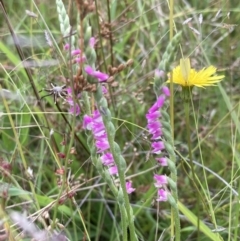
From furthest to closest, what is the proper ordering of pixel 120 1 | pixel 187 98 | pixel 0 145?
pixel 120 1 → pixel 0 145 → pixel 187 98

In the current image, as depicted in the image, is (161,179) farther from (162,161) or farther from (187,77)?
(187,77)

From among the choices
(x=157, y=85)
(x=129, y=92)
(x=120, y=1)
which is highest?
(x=157, y=85)

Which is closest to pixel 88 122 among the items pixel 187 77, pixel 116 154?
pixel 116 154

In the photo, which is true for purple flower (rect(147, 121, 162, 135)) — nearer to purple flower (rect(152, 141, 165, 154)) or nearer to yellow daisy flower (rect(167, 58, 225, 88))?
purple flower (rect(152, 141, 165, 154))

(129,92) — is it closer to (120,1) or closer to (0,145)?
(0,145)

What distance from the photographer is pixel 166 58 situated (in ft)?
1.75

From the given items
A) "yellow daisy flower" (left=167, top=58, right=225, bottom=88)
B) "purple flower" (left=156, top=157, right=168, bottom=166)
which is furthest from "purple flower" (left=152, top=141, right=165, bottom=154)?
"yellow daisy flower" (left=167, top=58, right=225, bottom=88)

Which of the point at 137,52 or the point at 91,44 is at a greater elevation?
the point at 91,44

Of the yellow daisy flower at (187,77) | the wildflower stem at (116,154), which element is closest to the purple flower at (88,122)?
the wildflower stem at (116,154)

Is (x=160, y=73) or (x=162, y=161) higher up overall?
(x=160, y=73)

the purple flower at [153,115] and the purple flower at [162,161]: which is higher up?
the purple flower at [153,115]

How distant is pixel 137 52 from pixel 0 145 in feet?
1.78

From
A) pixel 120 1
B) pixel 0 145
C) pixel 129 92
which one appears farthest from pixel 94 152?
pixel 120 1

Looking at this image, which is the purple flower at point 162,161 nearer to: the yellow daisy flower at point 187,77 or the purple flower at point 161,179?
the purple flower at point 161,179
